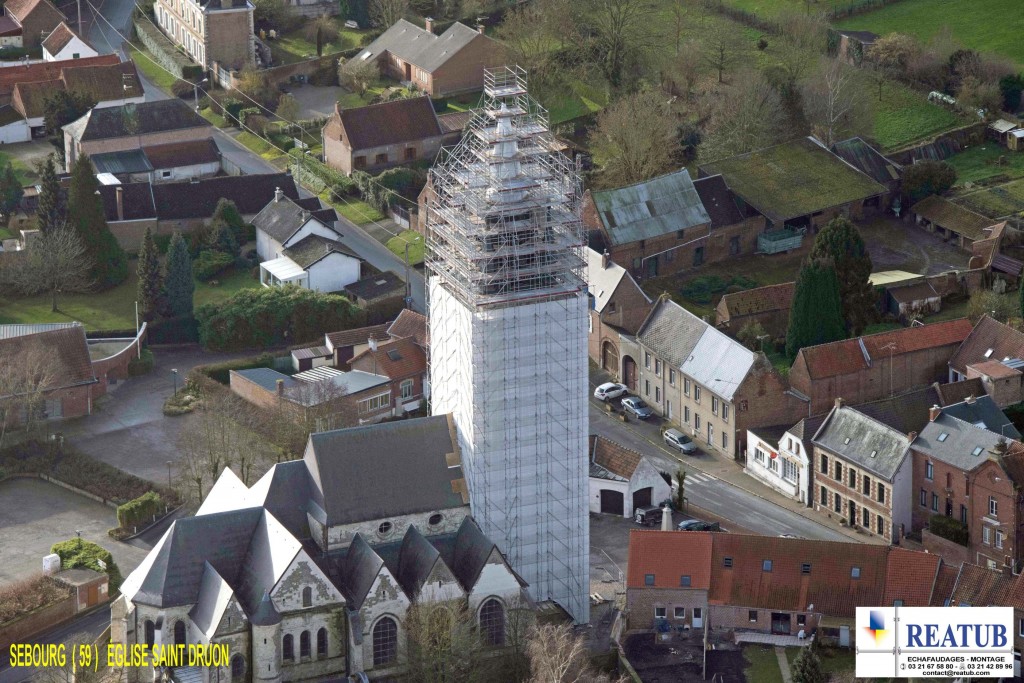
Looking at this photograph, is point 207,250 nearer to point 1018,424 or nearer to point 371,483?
point 371,483

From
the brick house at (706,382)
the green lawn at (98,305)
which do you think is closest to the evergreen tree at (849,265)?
the brick house at (706,382)

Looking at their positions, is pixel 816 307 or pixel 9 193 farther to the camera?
pixel 9 193

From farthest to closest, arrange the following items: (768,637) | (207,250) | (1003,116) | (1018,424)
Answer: (1003,116) < (207,250) < (1018,424) < (768,637)

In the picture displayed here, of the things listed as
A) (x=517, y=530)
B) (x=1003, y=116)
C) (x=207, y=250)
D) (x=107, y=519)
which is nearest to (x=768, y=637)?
(x=517, y=530)

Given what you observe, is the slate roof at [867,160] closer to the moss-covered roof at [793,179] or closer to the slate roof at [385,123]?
the moss-covered roof at [793,179]

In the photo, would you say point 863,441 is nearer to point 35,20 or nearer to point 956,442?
point 956,442

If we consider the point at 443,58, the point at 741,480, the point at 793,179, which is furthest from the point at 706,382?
the point at 443,58

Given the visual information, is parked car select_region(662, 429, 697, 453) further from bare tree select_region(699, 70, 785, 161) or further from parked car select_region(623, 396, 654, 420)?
bare tree select_region(699, 70, 785, 161)
